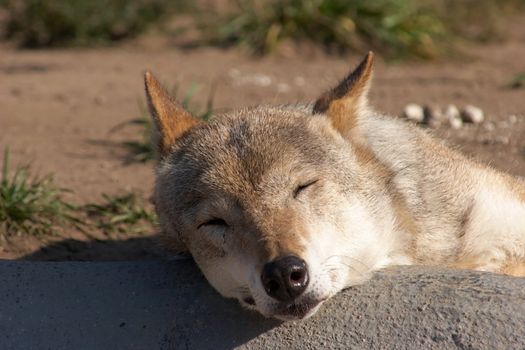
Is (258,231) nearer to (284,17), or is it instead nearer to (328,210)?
(328,210)

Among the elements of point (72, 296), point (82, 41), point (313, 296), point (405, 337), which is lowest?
point (82, 41)

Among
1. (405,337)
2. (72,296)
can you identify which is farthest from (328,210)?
(72,296)

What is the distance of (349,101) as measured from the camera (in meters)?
5.57

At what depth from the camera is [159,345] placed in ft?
16.7

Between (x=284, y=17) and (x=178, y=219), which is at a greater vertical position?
(x=178, y=219)

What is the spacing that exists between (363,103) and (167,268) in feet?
5.11

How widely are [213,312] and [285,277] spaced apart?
95cm

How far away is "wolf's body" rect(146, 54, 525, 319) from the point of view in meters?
4.59

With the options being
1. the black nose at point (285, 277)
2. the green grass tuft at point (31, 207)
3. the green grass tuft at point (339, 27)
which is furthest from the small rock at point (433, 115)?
the black nose at point (285, 277)

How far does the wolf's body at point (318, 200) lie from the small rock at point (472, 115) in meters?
3.73

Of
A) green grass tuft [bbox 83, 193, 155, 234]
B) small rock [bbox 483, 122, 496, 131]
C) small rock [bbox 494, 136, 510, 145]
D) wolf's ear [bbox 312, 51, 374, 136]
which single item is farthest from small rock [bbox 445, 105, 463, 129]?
wolf's ear [bbox 312, 51, 374, 136]

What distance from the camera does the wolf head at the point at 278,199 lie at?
177 inches

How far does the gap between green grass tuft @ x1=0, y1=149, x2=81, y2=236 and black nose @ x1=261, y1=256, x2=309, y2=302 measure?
10.8 ft

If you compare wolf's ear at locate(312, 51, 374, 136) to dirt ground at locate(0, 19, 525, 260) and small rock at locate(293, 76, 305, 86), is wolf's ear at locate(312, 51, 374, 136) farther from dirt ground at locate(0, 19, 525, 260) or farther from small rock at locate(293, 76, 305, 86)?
small rock at locate(293, 76, 305, 86)
